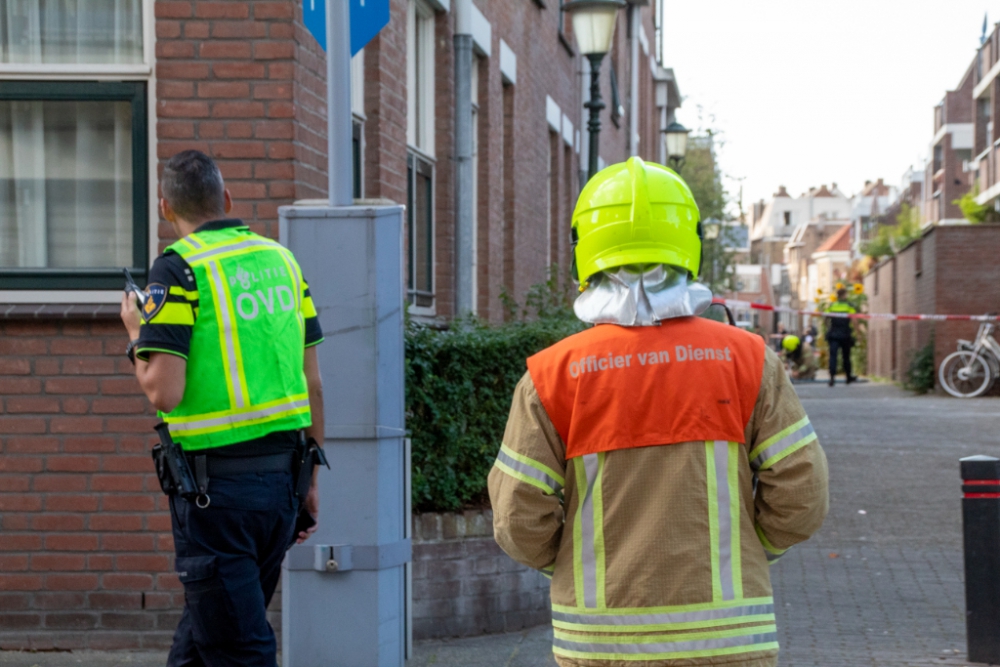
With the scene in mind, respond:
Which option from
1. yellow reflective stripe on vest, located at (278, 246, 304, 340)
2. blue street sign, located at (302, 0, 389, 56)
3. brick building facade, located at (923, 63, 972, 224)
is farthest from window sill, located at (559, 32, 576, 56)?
brick building facade, located at (923, 63, 972, 224)

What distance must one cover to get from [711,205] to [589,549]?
25.8 metres

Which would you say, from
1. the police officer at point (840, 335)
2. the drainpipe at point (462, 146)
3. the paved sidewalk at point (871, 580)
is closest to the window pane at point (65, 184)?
the paved sidewalk at point (871, 580)

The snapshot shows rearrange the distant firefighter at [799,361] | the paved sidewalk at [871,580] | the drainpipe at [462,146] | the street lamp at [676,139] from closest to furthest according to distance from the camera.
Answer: the paved sidewalk at [871,580], the drainpipe at [462,146], the street lamp at [676,139], the distant firefighter at [799,361]

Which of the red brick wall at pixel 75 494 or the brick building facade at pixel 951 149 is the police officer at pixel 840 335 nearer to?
the red brick wall at pixel 75 494

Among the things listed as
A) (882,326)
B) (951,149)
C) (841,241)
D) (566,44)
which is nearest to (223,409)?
(566,44)

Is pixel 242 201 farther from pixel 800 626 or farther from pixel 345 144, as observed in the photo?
pixel 800 626

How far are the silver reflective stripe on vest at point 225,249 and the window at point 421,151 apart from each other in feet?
16.3

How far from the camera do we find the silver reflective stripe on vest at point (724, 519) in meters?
2.50

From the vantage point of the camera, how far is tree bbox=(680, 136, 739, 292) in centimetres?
2706

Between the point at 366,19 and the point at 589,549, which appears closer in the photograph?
the point at 589,549

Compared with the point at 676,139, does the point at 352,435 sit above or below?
below

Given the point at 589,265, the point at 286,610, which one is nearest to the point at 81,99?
the point at 286,610

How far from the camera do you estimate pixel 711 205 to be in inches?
1091

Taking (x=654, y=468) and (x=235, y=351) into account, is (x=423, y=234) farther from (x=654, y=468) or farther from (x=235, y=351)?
(x=654, y=468)
